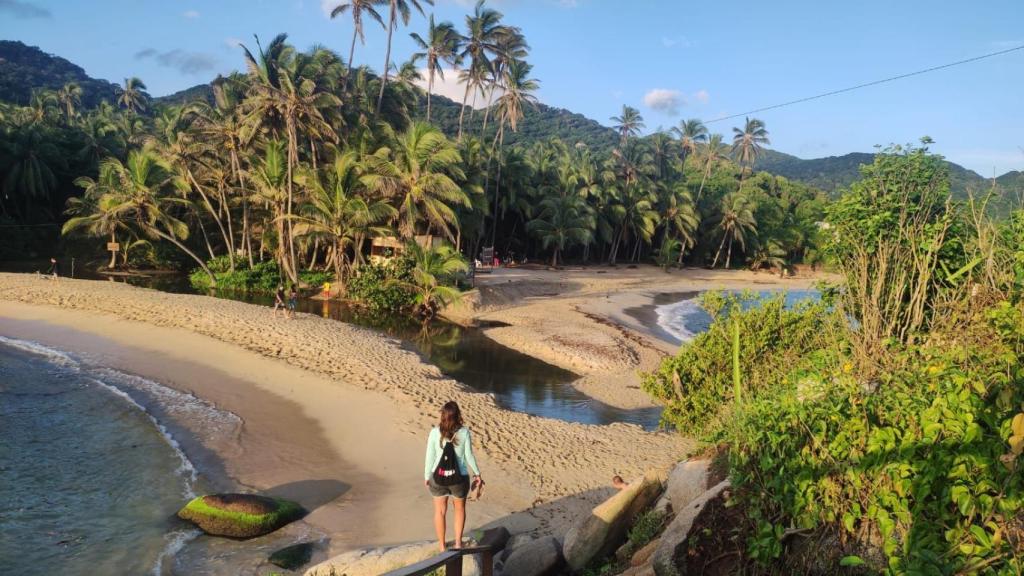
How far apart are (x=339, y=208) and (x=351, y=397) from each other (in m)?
→ 16.6

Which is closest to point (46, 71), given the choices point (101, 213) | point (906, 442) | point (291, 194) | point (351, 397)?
point (101, 213)

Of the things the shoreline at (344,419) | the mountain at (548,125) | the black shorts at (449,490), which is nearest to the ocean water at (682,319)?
the shoreline at (344,419)

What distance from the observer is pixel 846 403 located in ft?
14.5

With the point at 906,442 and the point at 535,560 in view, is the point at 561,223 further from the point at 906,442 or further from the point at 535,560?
the point at 906,442

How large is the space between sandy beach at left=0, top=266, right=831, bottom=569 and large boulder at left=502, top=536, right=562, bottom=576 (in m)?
→ 1.68

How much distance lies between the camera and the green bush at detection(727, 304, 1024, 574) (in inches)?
138

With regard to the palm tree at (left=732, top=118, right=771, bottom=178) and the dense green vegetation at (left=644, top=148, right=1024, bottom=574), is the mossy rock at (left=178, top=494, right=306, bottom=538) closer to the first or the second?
the dense green vegetation at (left=644, top=148, right=1024, bottom=574)

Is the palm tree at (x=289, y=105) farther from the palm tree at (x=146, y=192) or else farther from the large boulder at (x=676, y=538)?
the large boulder at (x=676, y=538)

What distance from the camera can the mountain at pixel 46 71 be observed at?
101 m

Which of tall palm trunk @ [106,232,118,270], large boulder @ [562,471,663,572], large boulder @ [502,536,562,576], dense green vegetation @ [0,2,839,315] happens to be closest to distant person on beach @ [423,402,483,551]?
large boulder @ [502,536,562,576]

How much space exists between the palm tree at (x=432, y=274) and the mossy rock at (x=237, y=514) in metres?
18.6

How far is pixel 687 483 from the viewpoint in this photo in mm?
6168

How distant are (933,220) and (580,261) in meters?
45.5

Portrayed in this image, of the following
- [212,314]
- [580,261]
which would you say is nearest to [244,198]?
[212,314]
